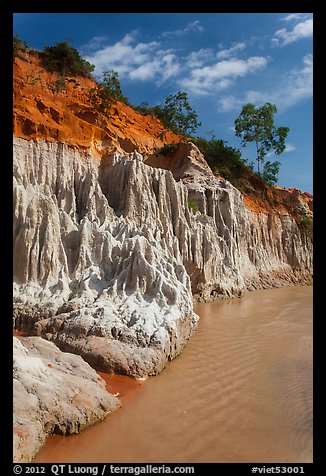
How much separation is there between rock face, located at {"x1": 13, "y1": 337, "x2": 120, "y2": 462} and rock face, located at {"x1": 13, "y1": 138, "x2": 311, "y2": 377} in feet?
4.24

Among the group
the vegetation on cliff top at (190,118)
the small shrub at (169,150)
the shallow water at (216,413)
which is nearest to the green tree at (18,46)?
the vegetation on cliff top at (190,118)

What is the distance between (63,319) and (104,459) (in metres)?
4.21

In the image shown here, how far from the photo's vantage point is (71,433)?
4688mm

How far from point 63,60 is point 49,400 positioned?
28.3 meters

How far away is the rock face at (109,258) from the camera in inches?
297

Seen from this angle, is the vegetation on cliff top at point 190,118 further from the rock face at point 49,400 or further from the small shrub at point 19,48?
the rock face at point 49,400

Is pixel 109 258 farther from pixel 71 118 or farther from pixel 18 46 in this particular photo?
pixel 18 46

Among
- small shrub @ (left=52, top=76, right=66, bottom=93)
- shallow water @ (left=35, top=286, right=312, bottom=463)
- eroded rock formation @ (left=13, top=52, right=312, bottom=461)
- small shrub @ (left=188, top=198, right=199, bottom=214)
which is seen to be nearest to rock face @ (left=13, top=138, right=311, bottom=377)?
eroded rock formation @ (left=13, top=52, right=312, bottom=461)

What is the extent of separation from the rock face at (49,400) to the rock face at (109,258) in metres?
1.29

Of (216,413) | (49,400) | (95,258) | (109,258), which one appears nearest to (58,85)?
(95,258)
